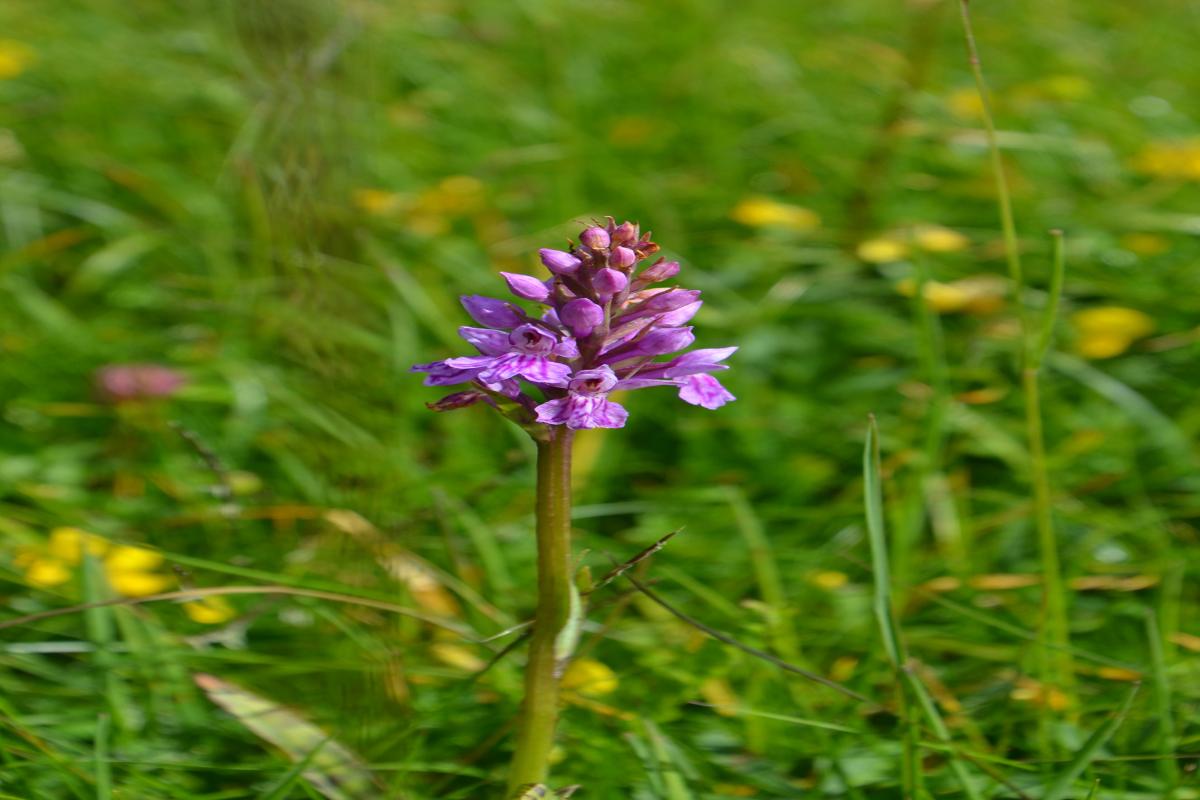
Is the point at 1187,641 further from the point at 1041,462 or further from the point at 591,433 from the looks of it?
the point at 591,433

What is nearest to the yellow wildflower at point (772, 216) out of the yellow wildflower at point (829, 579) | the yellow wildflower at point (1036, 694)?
the yellow wildflower at point (829, 579)

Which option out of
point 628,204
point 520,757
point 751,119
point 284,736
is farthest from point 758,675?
point 751,119

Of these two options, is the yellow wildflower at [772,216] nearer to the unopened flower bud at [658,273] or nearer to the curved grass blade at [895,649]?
the curved grass blade at [895,649]

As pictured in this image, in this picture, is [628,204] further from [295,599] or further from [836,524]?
[295,599]

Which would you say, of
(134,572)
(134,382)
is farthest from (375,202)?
(134,572)

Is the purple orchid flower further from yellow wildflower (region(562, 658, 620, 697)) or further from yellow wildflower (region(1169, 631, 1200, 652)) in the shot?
yellow wildflower (region(1169, 631, 1200, 652))

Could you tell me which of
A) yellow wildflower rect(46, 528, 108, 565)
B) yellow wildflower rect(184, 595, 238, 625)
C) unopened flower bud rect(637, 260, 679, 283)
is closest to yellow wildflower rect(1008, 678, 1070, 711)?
unopened flower bud rect(637, 260, 679, 283)
